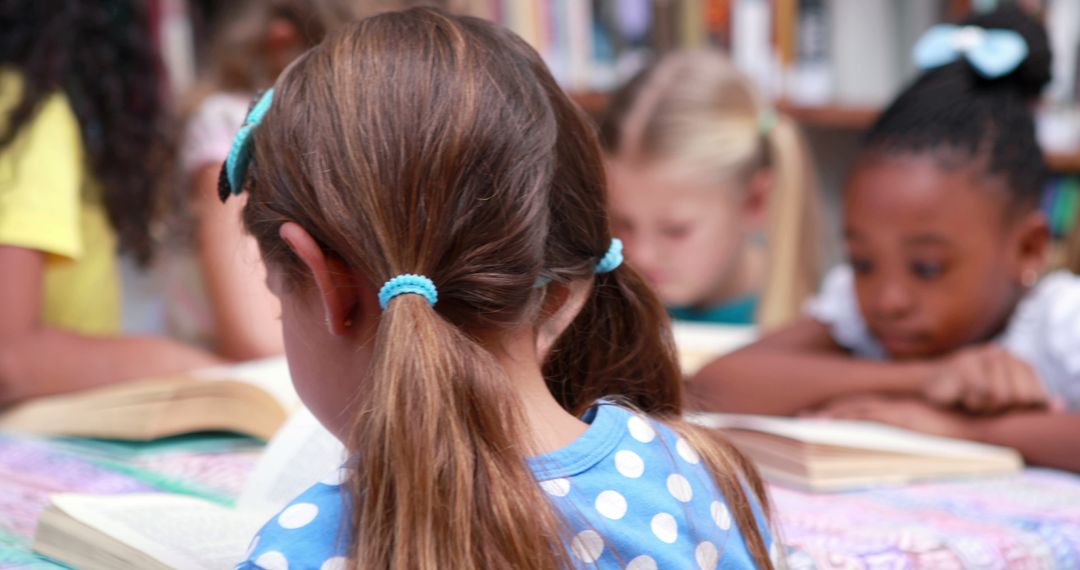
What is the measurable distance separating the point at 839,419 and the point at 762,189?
733 millimetres

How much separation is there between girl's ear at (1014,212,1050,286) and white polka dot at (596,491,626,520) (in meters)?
0.84

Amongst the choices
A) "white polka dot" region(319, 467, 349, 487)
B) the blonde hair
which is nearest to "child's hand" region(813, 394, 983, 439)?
the blonde hair

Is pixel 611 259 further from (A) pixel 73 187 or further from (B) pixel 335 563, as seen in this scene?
(A) pixel 73 187

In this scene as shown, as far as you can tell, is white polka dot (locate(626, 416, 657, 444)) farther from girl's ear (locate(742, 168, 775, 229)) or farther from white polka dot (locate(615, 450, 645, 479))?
girl's ear (locate(742, 168, 775, 229))

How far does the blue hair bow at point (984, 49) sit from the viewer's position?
1355 mm

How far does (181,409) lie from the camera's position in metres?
1.05

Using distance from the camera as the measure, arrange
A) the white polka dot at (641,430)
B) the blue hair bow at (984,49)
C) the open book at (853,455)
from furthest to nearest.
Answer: the blue hair bow at (984,49) → the open book at (853,455) → the white polka dot at (641,430)

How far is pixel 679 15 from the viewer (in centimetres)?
226

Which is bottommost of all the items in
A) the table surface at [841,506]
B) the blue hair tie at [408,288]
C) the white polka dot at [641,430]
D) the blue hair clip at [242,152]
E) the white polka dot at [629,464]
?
the table surface at [841,506]

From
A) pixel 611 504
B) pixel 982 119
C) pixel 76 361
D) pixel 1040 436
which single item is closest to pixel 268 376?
pixel 76 361

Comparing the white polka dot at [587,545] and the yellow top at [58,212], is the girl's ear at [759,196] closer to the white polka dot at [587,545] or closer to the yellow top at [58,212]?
the yellow top at [58,212]

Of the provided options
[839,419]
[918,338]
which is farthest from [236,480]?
[918,338]

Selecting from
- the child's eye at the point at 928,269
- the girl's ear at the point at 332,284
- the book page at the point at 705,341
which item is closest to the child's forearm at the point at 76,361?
the book page at the point at 705,341

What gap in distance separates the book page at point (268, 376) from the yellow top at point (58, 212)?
19 centimetres
